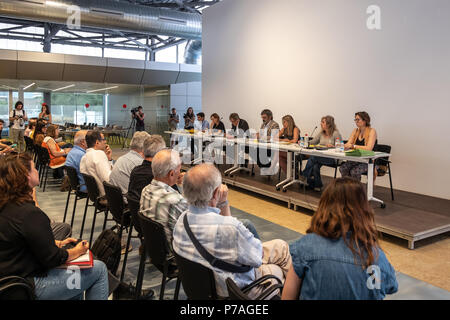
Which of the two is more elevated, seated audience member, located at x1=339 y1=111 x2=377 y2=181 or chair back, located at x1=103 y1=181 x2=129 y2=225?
seated audience member, located at x1=339 y1=111 x2=377 y2=181

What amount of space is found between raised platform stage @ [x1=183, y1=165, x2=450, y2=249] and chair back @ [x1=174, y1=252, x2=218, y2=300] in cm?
281

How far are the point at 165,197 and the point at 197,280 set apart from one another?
816 mm

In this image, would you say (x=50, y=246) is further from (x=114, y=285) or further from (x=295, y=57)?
(x=295, y=57)

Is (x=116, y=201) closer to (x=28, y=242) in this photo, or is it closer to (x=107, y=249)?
(x=107, y=249)

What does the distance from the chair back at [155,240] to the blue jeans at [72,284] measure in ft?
0.97

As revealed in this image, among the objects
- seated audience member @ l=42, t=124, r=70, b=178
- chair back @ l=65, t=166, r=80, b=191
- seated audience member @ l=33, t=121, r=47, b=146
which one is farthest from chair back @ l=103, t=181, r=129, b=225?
seated audience member @ l=33, t=121, r=47, b=146

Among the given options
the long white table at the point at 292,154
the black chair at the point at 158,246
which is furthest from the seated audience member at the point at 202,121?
the black chair at the point at 158,246

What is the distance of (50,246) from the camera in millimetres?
1915

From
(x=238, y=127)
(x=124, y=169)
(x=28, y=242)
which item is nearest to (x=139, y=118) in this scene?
(x=238, y=127)

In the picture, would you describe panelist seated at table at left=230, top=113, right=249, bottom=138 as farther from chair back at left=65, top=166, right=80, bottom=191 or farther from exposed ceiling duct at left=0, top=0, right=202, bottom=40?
exposed ceiling duct at left=0, top=0, right=202, bottom=40

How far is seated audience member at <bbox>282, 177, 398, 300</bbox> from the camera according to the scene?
1415 mm

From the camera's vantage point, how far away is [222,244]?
1816mm

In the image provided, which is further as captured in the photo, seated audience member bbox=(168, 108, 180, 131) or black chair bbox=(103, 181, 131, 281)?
seated audience member bbox=(168, 108, 180, 131)

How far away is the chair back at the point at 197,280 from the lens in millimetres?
1737
